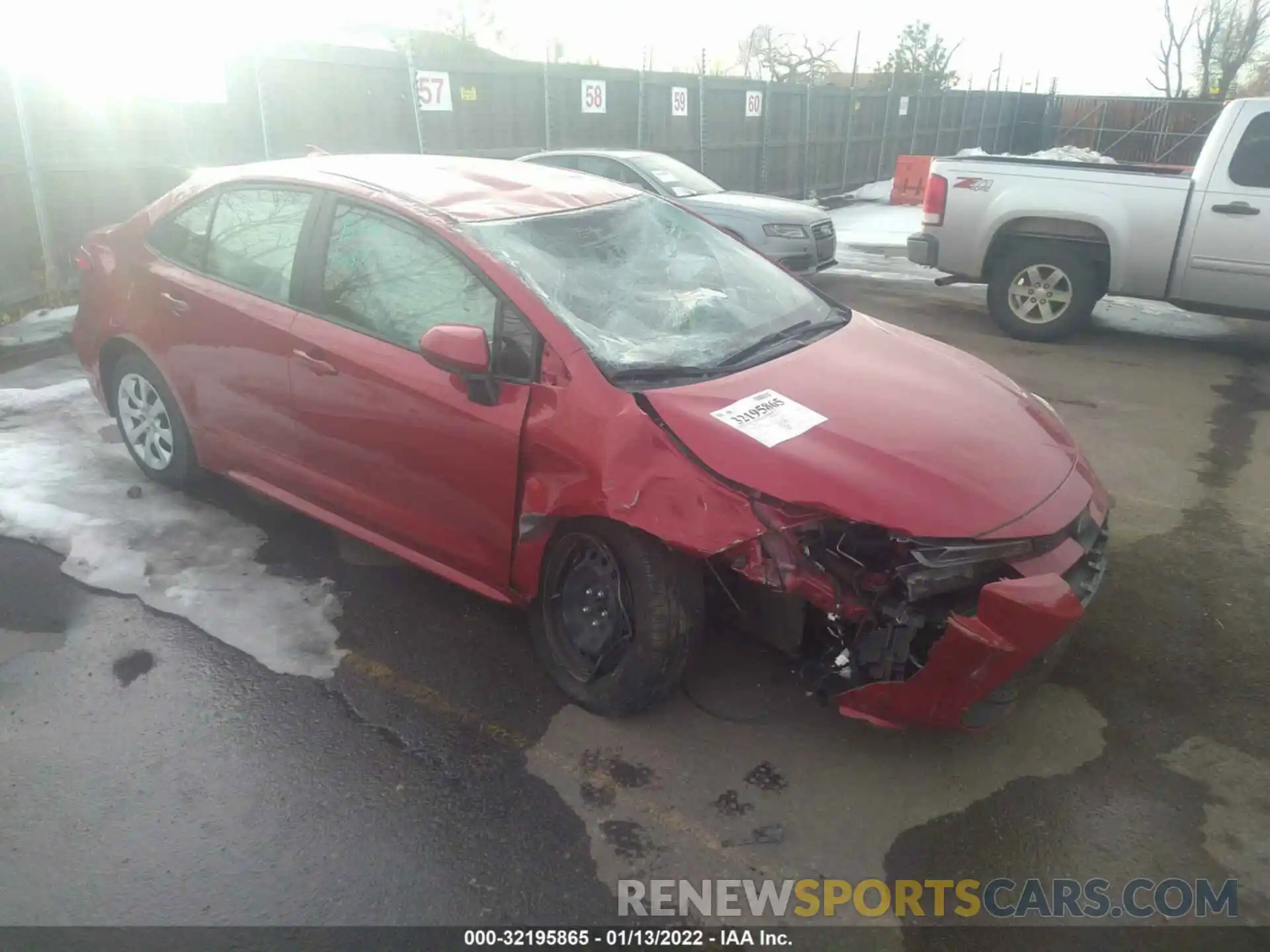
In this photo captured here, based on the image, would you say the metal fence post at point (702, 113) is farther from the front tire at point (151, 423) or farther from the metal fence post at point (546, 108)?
the front tire at point (151, 423)

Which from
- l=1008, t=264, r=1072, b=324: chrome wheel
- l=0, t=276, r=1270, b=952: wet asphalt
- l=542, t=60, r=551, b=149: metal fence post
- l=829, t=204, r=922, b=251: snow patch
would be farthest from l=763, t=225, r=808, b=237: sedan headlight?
l=0, t=276, r=1270, b=952: wet asphalt

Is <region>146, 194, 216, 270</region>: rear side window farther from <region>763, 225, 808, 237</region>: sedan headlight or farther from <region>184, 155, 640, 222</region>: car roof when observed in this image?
<region>763, 225, 808, 237</region>: sedan headlight

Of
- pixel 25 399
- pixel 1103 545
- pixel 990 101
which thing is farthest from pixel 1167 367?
pixel 990 101

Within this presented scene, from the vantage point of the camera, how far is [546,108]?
12953mm

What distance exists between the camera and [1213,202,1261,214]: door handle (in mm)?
7176

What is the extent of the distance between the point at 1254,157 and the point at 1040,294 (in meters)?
1.82

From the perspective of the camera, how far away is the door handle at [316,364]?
3.49 meters

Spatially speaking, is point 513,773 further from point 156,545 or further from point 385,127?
point 385,127

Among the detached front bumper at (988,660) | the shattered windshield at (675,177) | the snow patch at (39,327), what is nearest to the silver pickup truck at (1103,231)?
the shattered windshield at (675,177)

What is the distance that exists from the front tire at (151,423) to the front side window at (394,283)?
1.31 m

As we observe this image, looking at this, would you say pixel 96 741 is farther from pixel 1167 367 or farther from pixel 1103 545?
pixel 1167 367

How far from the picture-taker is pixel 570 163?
33.7 ft

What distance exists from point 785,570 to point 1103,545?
1.20m

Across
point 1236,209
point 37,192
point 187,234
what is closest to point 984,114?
point 1236,209
